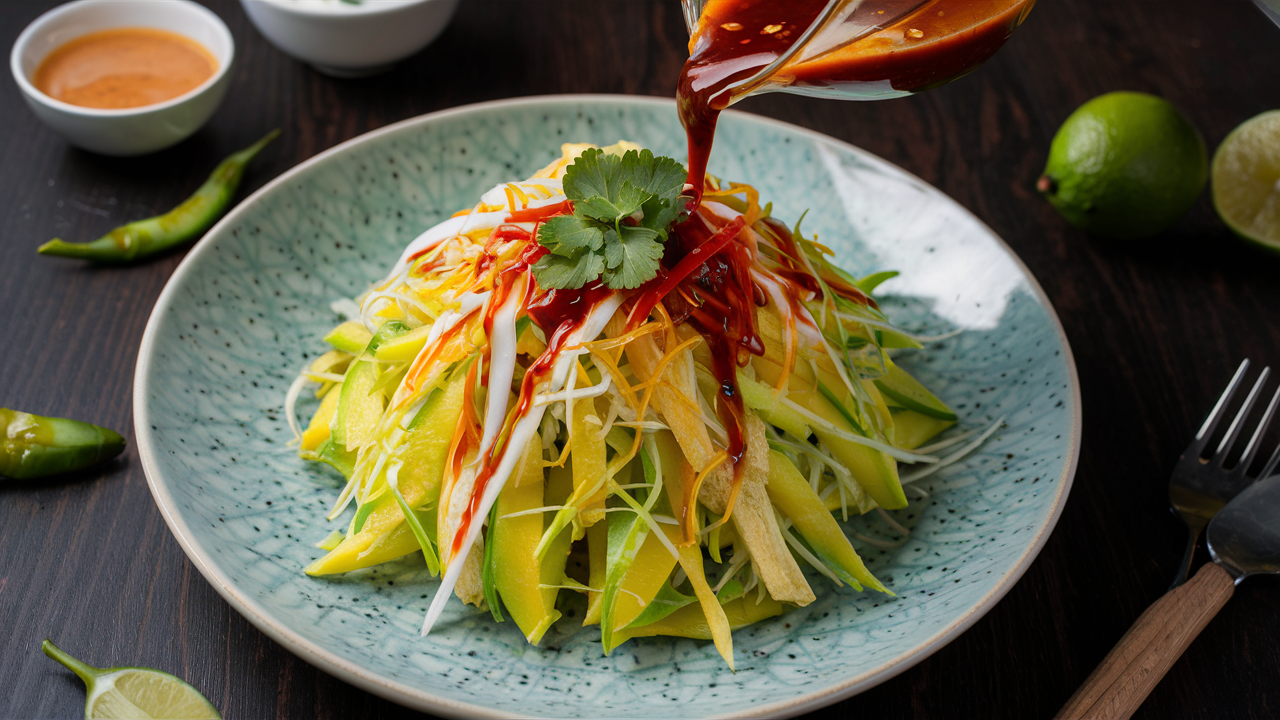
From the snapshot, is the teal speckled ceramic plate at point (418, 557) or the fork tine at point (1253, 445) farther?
the fork tine at point (1253, 445)

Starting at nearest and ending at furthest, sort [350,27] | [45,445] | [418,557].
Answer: [418,557] → [45,445] → [350,27]

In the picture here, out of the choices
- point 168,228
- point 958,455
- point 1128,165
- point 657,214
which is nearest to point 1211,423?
point 958,455

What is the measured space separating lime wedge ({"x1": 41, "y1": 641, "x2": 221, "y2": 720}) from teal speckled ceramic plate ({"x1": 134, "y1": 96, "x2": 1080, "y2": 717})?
26cm

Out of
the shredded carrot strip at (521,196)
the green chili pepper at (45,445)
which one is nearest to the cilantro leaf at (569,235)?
the shredded carrot strip at (521,196)

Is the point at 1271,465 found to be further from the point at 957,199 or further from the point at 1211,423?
the point at 957,199

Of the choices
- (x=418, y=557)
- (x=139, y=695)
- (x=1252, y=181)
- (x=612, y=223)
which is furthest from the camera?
(x=1252, y=181)

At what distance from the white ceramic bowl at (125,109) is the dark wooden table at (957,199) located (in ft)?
0.62

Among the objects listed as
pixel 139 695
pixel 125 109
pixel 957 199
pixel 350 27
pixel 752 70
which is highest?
pixel 752 70

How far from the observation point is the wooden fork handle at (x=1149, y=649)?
6.36 feet

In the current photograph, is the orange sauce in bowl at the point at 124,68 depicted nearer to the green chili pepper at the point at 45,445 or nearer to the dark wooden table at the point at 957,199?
the dark wooden table at the point at 957,199

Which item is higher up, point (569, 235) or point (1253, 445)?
point (569, 235)

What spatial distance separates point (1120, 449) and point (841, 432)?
1.12 meters

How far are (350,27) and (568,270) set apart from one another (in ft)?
6.69

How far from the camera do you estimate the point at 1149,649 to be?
6.64 feet
